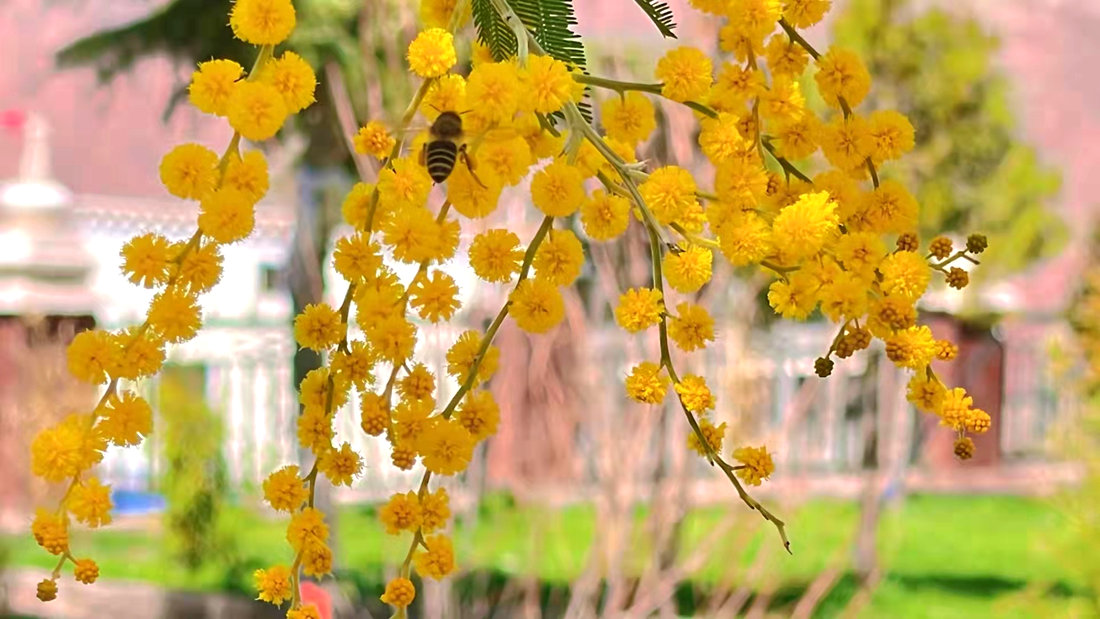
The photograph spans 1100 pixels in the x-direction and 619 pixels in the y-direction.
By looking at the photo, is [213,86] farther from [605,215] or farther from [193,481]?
[193,481]

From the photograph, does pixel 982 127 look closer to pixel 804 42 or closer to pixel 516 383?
pixel 516 383

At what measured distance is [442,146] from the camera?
43 centimetres

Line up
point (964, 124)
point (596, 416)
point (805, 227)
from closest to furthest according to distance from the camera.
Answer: point (805, 227)
point (596, 416)
point (964, 124)

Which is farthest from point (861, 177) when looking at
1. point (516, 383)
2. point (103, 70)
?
point (103, 70)

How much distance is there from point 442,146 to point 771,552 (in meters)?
1.80

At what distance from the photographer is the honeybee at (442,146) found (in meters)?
0.42

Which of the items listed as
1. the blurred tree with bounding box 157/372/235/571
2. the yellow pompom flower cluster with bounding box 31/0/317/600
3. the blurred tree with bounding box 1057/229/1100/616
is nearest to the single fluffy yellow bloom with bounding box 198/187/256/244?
the yellow pompom flower cluster with bounding box 31/0/317/600

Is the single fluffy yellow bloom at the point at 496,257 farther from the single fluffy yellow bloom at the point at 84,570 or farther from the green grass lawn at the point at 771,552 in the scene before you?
the green grass lawn at the point at 771,552

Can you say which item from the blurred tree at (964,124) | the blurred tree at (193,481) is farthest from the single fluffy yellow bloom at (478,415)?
the blurred tree at (964,124)

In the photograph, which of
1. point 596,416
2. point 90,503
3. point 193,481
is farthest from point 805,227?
point 193,481

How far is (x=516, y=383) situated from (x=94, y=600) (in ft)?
4.86

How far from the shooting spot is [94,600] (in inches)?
131

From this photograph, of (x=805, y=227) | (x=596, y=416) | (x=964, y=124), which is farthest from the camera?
(x=964, y=124)

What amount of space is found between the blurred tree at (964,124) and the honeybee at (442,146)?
3295 mm
